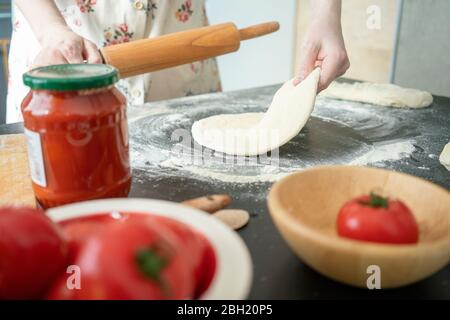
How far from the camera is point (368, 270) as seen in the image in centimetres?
50

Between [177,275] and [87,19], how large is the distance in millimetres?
1221

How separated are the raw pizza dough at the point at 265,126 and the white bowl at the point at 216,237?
0.53 metres

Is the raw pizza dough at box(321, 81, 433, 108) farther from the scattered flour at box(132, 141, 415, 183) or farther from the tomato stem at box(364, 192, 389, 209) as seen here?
the tomato stem at box(364, 192, 389, 209)

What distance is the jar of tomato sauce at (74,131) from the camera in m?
0.62

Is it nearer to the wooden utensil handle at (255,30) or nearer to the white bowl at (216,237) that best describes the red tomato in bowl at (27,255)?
the white bowl at (216,237)

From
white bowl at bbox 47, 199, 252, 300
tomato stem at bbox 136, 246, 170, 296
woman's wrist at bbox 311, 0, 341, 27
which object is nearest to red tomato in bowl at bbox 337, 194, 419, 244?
white bowl at bbox 47, 199, 252, 300

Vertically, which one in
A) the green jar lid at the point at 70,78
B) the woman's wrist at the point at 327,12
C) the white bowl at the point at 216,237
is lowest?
the white bowl at the point at 216,237

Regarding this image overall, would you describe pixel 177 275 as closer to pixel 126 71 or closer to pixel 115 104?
pixel 115 104

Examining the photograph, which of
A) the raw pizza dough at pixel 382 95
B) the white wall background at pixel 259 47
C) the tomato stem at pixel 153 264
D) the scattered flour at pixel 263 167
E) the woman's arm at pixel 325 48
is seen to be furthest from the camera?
the white wall background at pixel 259 47

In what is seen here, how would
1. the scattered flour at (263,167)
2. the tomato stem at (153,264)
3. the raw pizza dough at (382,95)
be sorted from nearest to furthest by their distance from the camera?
1. the tomato stem at (153,264)
2. the scattered flour at (263,167)
3. the raw pizza dough at (382,95)

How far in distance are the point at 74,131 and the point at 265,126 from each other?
0.58 m

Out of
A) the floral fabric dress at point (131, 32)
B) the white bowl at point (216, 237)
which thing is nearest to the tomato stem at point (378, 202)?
the white bowl at point (216, 237)

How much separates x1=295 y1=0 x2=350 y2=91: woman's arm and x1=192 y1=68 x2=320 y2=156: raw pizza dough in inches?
2.1

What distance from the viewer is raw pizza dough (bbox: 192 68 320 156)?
3.39 ft
